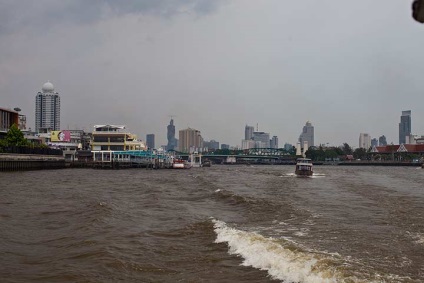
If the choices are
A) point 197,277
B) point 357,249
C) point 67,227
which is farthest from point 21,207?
point 357,249

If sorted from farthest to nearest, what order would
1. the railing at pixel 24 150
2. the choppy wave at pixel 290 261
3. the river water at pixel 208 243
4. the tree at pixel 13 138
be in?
the tree at pixel 13 138
the railing at pixel 24 150
the river water at pixel 208 243
the choppy wave at pixel 290 261

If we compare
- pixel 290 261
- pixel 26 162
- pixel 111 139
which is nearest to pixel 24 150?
pixel 26 162

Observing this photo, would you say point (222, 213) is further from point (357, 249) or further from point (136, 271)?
point (136, 271)

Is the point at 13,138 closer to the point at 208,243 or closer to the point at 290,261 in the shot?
the point at 208,243

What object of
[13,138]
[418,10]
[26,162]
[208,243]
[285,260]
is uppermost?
[13,138]

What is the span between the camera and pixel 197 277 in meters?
10.1

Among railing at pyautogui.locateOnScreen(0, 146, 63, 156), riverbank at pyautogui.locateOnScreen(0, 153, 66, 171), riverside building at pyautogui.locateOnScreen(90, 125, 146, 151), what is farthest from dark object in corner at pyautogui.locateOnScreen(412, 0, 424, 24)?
riverside building at pyautogui.locateOnScreen(90, 125, 146, 151)

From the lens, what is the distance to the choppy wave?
9.80 metres

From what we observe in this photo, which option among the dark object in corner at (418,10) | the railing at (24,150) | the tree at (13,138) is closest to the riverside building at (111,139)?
the railing at (24,150)

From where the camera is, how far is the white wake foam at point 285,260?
9852mm

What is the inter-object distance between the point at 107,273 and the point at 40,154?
79.7m

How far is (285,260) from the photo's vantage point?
11.2 m

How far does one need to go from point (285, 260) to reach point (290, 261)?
0.16m

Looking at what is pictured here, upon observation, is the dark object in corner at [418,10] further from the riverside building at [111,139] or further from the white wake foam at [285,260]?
the riverside building at [111,139]
